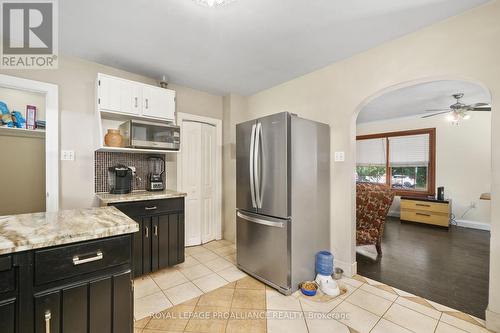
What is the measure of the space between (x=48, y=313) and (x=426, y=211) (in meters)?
6.01

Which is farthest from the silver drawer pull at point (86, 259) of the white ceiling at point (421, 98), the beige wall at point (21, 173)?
the white ceiling at point (421, 98)

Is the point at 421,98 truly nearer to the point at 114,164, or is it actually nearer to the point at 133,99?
the point at 133,99

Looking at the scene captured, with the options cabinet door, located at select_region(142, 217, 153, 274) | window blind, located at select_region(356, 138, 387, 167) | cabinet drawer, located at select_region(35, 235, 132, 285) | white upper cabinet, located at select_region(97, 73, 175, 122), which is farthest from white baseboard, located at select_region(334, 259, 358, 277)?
window blind, located at select_region(356, 138, 387, 167)

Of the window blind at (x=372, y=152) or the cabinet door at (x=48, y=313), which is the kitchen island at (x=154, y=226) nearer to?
the cabinet door at (x=48, y=313)

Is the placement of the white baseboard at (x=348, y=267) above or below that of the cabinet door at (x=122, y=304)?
below

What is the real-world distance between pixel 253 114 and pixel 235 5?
216 cm

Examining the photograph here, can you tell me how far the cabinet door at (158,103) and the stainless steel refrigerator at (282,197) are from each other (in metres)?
0.99

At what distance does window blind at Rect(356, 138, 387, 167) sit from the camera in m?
5.88

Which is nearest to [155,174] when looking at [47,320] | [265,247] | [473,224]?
[265,247]

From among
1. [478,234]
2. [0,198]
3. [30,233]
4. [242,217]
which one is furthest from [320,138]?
[0,198]

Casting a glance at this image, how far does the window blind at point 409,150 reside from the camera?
5191 millimetres

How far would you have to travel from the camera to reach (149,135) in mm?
2619

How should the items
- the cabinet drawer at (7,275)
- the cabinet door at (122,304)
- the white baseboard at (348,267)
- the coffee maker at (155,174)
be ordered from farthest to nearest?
the coffee maker at (155,174) < the white baseboard at (348,267) < the cabinet door at (122,304) < the cabinet drawer at (7,275)

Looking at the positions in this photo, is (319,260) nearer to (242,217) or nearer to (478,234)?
(242,217)
